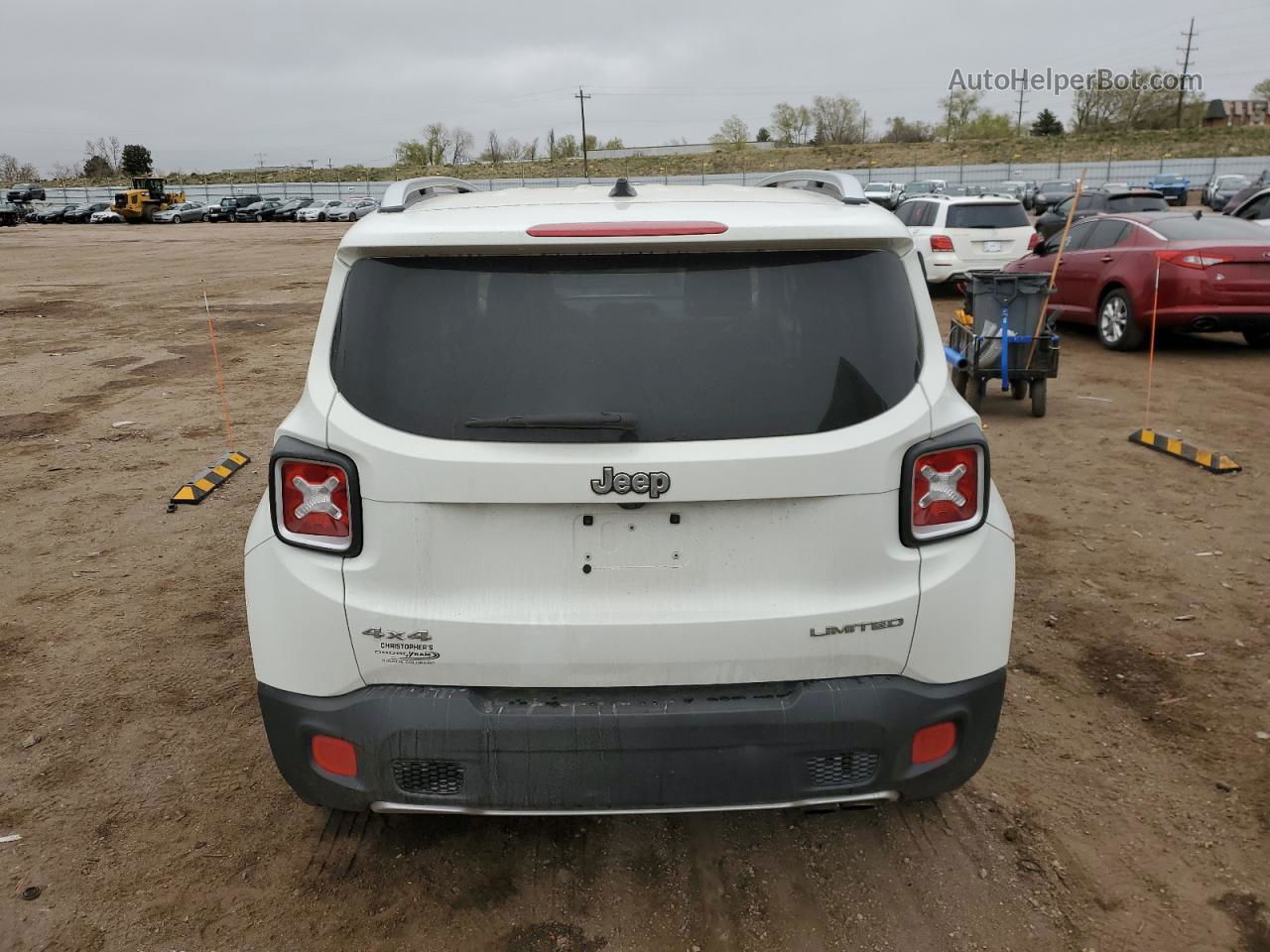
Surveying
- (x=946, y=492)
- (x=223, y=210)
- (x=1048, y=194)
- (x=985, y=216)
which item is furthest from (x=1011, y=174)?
(x=946, y=492)

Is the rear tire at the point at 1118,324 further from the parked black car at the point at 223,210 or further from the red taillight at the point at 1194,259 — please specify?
the parked black car at the point at 223,210

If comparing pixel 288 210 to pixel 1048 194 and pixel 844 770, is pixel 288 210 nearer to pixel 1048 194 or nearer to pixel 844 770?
pixel 1048 194

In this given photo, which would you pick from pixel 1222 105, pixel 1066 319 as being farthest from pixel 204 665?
pixel 1222 105

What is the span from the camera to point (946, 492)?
8.34ft

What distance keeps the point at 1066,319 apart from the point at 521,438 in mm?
12231

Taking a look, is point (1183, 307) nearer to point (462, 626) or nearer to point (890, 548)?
point (890, 548)

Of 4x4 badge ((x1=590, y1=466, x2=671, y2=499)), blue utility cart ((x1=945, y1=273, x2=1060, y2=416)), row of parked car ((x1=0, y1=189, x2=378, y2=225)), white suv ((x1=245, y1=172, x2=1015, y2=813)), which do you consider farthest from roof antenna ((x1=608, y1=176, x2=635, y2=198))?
row of parked car ((x1=0, y1=189, x2=378, y2=225))

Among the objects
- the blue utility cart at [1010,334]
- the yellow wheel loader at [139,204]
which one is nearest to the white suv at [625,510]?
the blue utility cart at [1010,334]

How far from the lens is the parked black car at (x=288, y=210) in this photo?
64562 millimetres

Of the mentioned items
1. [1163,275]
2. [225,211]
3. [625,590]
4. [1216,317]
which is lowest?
[1216,317]

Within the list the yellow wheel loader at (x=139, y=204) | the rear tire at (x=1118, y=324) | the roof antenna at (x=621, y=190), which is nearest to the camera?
the roof antenna at (x=621, y=190)

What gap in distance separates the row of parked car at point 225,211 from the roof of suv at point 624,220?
204 ft

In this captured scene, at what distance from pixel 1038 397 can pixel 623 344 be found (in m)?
7.31

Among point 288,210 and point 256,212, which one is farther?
point 288,210
